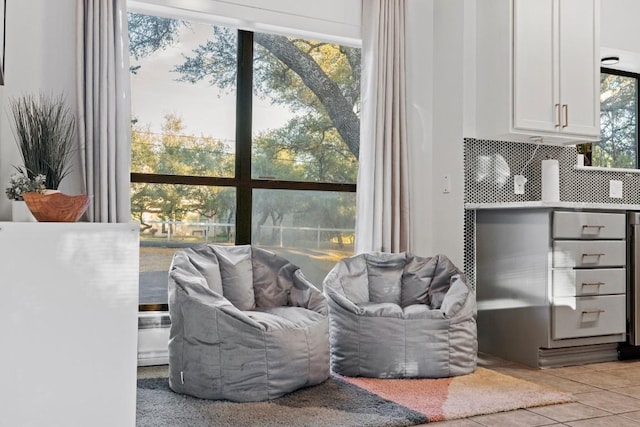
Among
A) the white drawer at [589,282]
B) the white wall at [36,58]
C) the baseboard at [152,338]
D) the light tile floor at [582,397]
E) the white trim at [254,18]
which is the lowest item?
the light tile floor at [582,397]

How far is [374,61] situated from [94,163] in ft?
5.87

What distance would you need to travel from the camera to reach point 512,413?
2.67 metres

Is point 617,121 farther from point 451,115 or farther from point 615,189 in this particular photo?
point 451,115

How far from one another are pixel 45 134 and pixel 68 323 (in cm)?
155

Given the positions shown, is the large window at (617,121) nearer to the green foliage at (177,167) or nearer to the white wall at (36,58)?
the green foliage at (177,167)

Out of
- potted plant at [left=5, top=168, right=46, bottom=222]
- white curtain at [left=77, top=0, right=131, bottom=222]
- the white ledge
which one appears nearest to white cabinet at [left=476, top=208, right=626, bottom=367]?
the white ledge

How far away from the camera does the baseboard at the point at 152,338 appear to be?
347 centimetres

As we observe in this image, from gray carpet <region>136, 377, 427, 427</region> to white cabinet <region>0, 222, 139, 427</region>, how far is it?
0.75 metres

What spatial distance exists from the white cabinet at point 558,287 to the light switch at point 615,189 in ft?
3.68

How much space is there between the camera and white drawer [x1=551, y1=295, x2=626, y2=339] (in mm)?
3516

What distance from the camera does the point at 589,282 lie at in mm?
3609

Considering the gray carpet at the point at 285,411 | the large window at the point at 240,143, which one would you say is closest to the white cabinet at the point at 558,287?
the large window at the point at 240,143

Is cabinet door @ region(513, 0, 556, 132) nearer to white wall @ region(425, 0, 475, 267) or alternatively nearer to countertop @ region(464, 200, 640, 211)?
white wall @ region(425, 0, 475, 267)

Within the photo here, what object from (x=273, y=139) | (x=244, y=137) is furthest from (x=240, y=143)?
(x=273, y=139)
